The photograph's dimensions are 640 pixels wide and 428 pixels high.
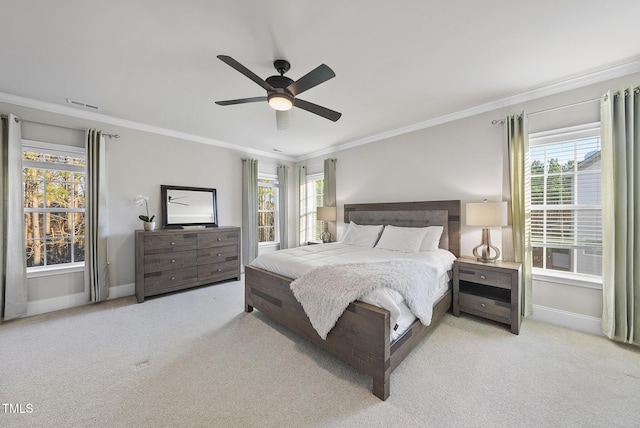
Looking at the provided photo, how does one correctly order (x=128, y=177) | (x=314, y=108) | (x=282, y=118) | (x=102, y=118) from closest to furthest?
(x=314, y=108)
(x=282, y=118)
(x=102, y=118)
(x=128, y=177)

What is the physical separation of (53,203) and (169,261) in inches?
65.5

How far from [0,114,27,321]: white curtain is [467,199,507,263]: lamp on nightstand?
5.46m

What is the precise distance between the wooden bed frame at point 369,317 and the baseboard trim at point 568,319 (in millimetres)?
986

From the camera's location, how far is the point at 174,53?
2.08m

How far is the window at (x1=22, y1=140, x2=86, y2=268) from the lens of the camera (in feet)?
10.1

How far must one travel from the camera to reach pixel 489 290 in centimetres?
284

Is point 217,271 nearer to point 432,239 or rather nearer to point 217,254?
point 217,254

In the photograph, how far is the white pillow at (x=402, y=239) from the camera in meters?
3.23

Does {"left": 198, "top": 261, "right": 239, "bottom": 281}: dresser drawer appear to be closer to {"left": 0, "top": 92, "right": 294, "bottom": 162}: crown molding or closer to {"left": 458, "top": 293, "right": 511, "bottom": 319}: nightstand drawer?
{"left": 0, "top": 92, "right": 294, "bottom": 162}: crown molding

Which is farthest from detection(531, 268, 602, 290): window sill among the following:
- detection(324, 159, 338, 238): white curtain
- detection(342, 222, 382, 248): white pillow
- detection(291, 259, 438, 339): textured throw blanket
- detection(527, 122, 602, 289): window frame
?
detection(324, 159, 338, 238): white curtain

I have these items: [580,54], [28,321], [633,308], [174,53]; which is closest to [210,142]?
[174,53]

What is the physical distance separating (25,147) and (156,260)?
2.09 m

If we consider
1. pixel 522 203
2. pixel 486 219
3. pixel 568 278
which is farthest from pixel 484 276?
pixel 522 203

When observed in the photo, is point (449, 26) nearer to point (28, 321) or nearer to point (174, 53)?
point (174, 53)
